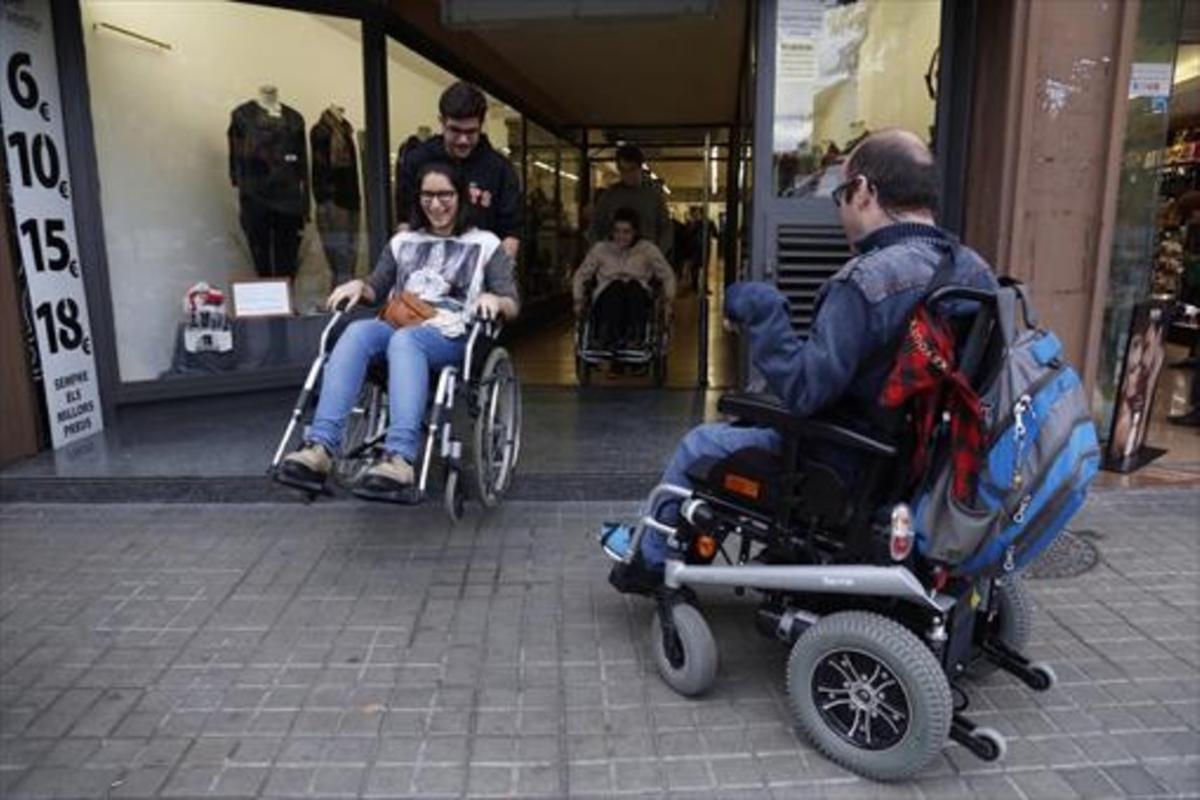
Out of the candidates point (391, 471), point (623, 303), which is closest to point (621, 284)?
point (623, 303)

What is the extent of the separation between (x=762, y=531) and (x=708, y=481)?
22cm

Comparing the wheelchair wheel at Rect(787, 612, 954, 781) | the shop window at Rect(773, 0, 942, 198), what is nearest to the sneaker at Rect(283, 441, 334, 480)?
the wheelchair wheel at Rect(787, 612, 954, 781)

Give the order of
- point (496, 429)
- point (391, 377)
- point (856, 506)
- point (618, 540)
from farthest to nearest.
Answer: point (496, 429) < point (391, 377) < point (618, 540) < point (856, 506)

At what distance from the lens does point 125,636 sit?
10.7ft

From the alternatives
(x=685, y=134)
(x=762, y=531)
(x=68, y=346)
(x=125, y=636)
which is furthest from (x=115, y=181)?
(x=685, y=134)

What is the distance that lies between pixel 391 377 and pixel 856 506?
6.04ft

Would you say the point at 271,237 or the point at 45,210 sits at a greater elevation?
the point at 45,210

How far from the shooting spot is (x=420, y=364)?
3.63m

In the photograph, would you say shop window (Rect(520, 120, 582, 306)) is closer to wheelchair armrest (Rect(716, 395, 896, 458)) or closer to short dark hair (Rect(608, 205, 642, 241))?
short dark hair (Rect(608, 205, 642, 241))

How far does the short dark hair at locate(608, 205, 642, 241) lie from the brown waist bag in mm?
3616

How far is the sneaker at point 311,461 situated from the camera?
11.1 ft

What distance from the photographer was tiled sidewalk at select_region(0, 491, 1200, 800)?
2.50m

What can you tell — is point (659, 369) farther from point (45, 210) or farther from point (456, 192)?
point (45, 210)

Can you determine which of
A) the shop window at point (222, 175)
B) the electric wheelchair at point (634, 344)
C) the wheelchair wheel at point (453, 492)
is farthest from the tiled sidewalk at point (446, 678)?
the electric wheelchair at point (634, 344)
